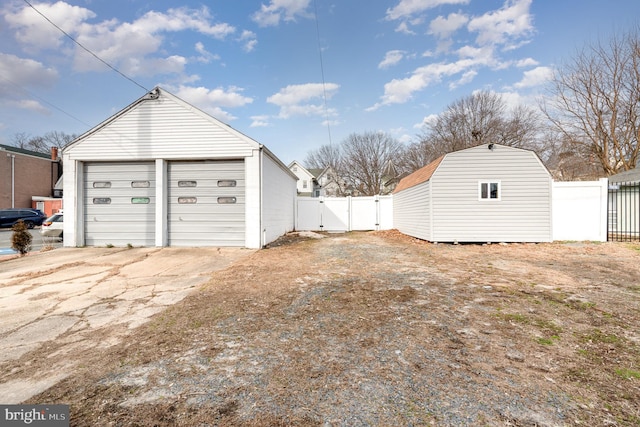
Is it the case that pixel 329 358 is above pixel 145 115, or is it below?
below

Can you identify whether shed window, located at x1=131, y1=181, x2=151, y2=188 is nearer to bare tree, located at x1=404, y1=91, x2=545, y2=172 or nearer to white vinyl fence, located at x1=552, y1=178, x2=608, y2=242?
white vinyl fence, located at x1=552, y1=178, x2=608, y2=242

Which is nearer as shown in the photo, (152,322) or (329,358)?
(329,358)

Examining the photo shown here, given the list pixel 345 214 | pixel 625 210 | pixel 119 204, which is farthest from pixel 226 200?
pixel 625 210

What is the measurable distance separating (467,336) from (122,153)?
11515 mm

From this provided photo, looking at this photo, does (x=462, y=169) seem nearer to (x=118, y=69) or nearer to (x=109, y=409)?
(x=109, y=409)

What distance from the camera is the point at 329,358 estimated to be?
2576mm

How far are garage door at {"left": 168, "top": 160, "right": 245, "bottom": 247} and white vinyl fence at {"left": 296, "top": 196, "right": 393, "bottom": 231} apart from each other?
307 inches

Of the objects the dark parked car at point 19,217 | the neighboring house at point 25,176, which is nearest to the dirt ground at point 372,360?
the dark parked car at point 19,217

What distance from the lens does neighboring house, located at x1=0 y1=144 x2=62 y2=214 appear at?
25.4m

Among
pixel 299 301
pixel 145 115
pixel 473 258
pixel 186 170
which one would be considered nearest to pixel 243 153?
pixel 186 170

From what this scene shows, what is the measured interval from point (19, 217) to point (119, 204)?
1739cm

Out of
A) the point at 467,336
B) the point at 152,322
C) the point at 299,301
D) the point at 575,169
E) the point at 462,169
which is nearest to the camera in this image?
the point at 467,336

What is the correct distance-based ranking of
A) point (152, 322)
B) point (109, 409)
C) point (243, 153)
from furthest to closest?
point (243, 153) → point (152, 322) → point (109, 409)

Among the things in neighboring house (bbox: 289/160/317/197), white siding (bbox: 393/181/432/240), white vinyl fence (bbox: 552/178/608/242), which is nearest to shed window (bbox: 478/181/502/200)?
white siding (bbox: 393/181/432/240)
